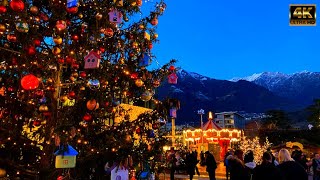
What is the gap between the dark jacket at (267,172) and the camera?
6738 millimetres

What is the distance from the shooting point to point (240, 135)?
39.8 meters

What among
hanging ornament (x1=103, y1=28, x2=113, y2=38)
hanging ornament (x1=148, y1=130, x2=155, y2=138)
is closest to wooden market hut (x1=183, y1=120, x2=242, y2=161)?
hanging ornament (x1=148, y1=130, x2=155, y2=138)

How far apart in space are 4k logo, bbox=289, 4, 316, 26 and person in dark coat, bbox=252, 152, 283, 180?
391 cm

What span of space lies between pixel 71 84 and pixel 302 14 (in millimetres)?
5942

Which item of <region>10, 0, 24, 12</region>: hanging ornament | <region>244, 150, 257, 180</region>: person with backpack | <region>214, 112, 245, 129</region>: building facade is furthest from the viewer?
<region>214, 112, 245, 129</region>: building facade

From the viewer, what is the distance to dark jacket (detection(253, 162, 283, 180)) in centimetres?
674

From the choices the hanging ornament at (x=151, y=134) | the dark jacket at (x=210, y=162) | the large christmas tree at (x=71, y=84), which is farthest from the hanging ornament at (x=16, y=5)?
the dark jacket at (x=210, y=162)

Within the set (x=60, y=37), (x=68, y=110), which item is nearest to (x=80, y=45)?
(x=60, y=37)

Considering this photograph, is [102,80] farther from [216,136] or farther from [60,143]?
[216,136]

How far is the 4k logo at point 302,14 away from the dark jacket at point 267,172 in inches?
158

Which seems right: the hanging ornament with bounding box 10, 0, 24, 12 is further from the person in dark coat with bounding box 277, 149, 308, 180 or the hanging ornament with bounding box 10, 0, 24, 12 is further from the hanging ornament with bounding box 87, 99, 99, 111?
the person in dark coat with bounding box 277, 149, 308, 180

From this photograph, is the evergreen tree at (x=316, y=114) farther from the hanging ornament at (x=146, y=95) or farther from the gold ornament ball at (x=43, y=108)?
the gold ornament ball at (x=43, y=108)

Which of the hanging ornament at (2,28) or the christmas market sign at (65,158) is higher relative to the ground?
the hanging ornament at (2,28)

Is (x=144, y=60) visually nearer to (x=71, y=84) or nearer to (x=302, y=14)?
(x=71, y=84)
